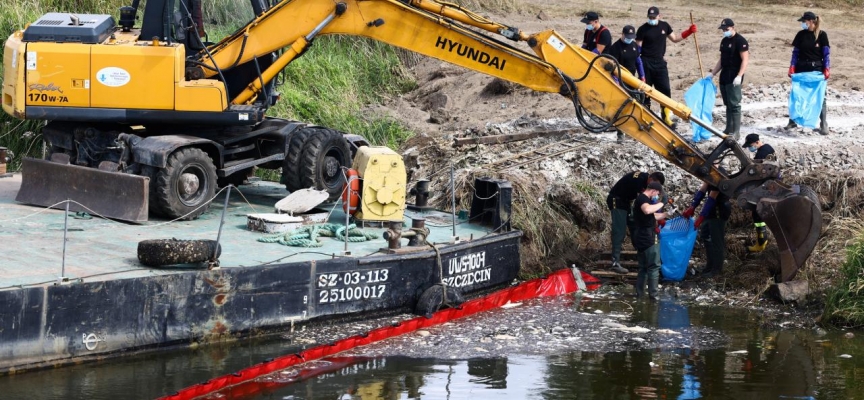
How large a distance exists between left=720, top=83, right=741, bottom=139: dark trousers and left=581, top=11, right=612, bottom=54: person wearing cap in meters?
1.77

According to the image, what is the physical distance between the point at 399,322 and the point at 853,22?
15.9 meters

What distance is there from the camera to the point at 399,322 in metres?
12.9

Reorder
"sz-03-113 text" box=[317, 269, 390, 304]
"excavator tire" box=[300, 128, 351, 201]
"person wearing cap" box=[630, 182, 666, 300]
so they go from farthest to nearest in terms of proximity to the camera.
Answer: "excavator tire" box=[300, 128, 351, 201] → "person wearing cap" box=[630, 182, 666, 300] → "sz-03-113 text" box=[317, 269, 390, 304]

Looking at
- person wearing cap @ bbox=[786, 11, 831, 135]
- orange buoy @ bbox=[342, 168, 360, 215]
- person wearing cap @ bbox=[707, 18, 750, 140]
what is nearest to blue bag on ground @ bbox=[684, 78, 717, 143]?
person wearing cap @ bbox=[707, 18, 750, 140]

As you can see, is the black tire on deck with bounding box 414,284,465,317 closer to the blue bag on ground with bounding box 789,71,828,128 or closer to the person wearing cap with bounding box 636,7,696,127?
the person wearing cap with bounding box 636,7,696,127

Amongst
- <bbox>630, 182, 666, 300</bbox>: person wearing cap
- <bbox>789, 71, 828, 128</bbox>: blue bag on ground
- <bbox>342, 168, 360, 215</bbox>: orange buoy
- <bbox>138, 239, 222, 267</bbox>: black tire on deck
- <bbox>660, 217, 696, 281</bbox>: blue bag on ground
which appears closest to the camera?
<bbox>138, 239, 222, 267</bbox>: black tire on deck

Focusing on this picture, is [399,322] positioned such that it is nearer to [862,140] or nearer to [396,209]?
[396,209]

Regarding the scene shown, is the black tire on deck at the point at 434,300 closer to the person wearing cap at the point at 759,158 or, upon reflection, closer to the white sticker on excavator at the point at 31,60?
the person wearing cap at the point at 759,158

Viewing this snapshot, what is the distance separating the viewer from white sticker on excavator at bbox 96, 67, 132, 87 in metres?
13.3

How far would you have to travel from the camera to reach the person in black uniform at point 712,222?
1475cm

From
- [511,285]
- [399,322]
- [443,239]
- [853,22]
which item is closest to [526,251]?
[511,285]

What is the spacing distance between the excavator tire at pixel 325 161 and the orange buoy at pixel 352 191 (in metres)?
0.56

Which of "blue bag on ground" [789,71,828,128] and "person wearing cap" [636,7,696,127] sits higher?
"person wearing cap" [636,7,696,127]

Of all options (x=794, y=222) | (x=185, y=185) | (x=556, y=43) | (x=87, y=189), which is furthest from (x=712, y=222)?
(x=87, y=189)
